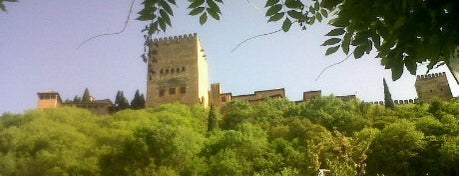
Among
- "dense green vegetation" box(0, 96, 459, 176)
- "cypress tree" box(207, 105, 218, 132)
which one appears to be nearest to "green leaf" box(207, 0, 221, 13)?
"dense green vegetation" box(0, 96, 459, 176)

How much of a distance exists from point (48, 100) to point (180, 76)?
17971 millimetres

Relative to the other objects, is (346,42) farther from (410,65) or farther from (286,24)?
(286,24)

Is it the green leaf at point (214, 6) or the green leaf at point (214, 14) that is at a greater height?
the green leaf at point (214, 6)

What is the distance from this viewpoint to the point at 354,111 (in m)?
52.1

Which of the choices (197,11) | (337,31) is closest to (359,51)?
(337,31)

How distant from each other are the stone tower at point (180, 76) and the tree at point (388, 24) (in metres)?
57.0

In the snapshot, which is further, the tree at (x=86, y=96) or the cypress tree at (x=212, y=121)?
the tree at (x=86, y=96)

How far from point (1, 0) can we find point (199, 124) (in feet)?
170

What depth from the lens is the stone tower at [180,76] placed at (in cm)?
6194

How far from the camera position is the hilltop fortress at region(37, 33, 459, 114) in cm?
6103

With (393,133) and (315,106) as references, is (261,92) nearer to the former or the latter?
(315,106)

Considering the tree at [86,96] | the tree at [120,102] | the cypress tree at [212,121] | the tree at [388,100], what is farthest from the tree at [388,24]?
the tree at [86,96]

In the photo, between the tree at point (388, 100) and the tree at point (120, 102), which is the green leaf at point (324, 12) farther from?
the tree at point (120, 102)

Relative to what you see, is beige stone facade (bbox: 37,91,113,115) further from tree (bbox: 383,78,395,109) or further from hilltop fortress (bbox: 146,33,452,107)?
tree (bbox: 383,78,395,109)
